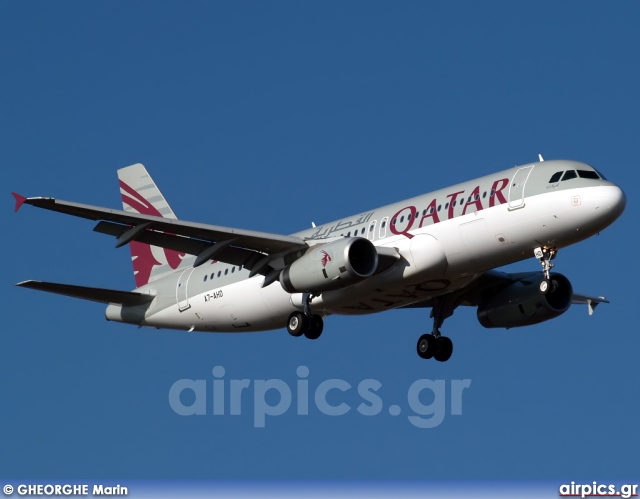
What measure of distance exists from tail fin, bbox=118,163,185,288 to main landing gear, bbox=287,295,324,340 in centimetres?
846

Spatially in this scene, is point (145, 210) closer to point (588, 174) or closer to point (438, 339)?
point (438, 339)

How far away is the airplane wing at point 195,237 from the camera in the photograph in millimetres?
45375

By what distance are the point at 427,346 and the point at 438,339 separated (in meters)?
0.48

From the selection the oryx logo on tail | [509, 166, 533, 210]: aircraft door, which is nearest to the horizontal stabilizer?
the oryx logo on tail

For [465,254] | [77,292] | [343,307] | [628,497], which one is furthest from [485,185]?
[77,292]

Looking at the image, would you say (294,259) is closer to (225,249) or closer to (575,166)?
(225,249)

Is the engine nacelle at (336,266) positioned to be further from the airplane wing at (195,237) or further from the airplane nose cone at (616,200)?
the airplane nose cone at (616,200)

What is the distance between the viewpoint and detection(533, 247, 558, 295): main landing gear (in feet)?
151

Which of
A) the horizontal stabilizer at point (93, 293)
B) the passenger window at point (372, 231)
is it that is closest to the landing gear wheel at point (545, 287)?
the passenger window at point (372, 231)

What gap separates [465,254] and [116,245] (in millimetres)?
10855

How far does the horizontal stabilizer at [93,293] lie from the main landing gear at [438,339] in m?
10.3

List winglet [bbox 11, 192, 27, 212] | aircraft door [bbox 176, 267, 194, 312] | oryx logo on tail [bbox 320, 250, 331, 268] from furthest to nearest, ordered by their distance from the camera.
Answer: aircraft door [bbox 176, 267, 194, 312] → oryx logo on tail [bbox 320, 250, 331, 268] → winglet [bbox 11, 192, 27, 212]

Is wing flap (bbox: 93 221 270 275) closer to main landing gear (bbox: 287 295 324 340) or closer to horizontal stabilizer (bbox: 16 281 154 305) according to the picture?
main landing gear (bbox: 287 295 324 340)

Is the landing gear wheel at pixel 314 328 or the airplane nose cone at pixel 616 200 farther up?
the airplane nose cone at pixel 616 200
